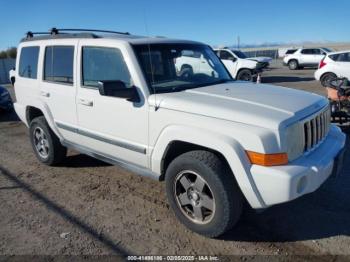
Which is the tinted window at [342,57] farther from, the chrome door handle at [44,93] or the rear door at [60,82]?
the chrome door handle at [44,93]

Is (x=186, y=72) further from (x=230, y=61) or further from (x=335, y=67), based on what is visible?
(x=230, y=61)

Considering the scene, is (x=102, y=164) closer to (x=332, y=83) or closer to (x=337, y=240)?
(x=337, y=240)

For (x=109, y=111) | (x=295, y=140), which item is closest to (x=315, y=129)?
(x=295, y=140)

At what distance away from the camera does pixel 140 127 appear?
156 inches

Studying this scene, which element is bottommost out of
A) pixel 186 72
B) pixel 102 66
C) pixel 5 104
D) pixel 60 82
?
pixel 5 104

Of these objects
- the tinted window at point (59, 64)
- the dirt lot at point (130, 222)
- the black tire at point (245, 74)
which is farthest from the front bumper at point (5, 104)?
the black tire at point (245, 74)

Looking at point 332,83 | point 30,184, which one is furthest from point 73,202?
point 332,83

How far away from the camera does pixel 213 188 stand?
11.0 ft

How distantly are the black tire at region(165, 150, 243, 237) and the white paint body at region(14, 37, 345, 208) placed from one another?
153mm

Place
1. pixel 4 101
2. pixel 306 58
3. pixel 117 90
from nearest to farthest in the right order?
pixel 117 90 → pixel 4 101 → pixel 306 58

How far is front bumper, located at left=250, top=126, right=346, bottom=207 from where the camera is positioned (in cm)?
298

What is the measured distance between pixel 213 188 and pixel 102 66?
2.08 m

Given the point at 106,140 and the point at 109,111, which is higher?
the point at 109,111

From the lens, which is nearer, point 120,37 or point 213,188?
point 213,188
